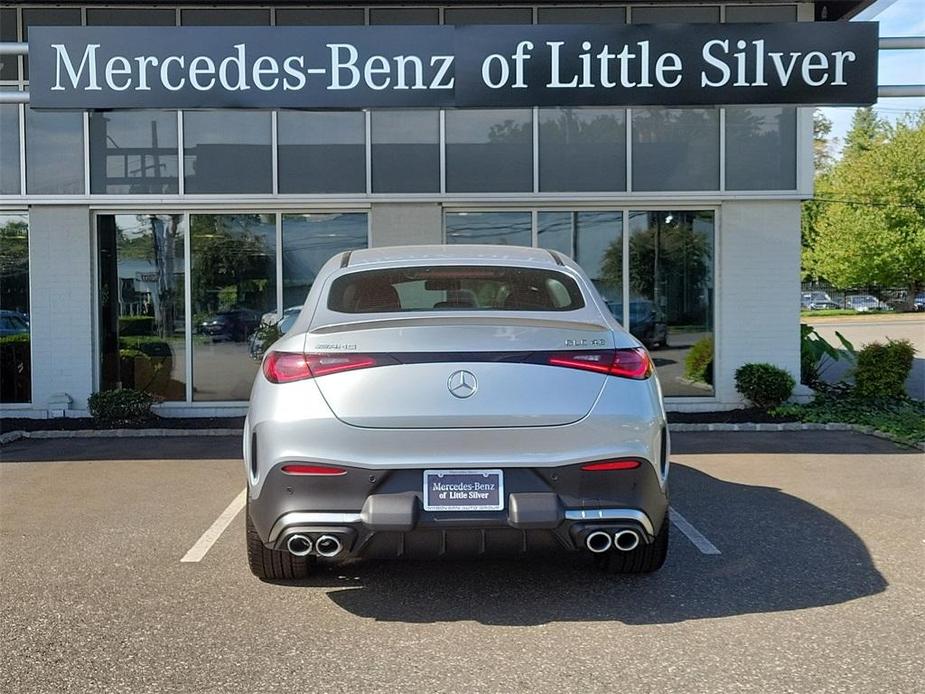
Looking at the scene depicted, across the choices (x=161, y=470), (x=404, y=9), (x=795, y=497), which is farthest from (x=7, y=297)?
(x=795, y=497)

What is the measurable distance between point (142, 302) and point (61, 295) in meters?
0.98

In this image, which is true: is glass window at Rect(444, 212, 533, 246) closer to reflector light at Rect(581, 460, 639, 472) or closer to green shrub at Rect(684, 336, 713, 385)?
green shrub at Rect(684, 336, 713, 385)

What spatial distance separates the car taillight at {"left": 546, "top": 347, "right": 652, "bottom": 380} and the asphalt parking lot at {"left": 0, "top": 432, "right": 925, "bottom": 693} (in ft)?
3.82

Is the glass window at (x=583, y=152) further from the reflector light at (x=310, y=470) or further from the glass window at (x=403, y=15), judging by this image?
the reflector light at (x=310, y=470)

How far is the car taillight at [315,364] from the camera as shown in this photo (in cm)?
395

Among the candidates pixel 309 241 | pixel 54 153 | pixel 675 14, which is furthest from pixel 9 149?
pixel 675 14

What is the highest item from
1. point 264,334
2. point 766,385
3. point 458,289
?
point 458,289

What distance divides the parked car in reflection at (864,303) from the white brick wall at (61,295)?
52273 millimetres

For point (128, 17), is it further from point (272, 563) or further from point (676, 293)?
point (272, 563)

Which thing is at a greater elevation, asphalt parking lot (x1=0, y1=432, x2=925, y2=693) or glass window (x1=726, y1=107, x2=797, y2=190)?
glass window (x1=726, y1=107, x2=797, y2=190)

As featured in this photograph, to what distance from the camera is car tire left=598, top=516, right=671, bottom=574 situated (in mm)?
4570

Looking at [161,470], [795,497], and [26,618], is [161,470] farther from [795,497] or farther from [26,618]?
[795,497]

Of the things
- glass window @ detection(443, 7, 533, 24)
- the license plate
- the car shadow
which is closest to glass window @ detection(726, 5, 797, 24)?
glass window @ detection(443, 7, 533, 24)

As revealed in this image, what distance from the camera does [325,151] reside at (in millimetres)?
11211
